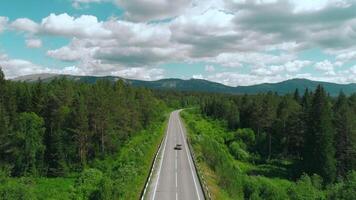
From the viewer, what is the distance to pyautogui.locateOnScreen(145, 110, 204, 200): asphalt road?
112 feet

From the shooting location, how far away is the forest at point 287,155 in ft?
164

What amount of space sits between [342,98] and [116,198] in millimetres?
84756

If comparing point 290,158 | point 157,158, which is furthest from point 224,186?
point 290,158

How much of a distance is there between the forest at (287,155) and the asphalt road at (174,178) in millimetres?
2185

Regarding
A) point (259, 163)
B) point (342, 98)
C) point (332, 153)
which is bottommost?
point (259, 163)

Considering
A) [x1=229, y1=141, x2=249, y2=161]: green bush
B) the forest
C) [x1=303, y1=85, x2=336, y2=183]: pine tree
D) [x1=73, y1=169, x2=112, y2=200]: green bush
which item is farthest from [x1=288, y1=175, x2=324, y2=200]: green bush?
[x1=229, y1=141, x2=249, y2=161]: green bush

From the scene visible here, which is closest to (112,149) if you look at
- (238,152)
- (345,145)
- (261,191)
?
(238,152)

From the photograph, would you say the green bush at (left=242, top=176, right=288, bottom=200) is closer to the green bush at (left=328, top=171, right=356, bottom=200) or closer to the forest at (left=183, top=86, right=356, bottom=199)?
the forest at (left=183, top=86, right=356, bottom=199)

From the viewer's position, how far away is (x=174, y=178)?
42156 millimetres

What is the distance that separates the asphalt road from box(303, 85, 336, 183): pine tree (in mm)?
20444

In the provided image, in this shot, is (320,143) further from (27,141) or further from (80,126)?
(27,141)

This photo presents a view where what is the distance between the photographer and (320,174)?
2505 inches

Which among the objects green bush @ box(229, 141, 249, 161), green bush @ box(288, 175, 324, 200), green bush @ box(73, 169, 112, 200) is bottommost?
green bush @ box(229, 141, 249, 161)

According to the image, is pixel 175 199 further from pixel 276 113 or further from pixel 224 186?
pixel 276 113
